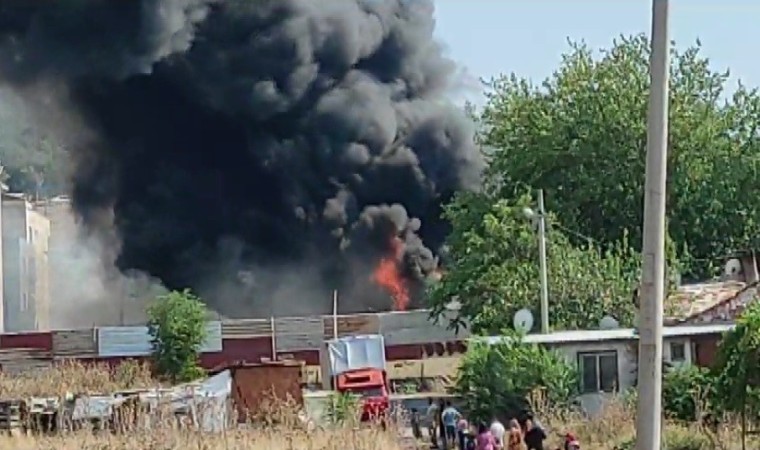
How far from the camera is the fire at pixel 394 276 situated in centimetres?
4238

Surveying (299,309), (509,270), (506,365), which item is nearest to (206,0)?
(299,309)

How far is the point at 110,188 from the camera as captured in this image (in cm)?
4344

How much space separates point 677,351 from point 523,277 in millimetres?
7489

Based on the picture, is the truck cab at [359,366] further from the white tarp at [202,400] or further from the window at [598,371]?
the window at [598,371]

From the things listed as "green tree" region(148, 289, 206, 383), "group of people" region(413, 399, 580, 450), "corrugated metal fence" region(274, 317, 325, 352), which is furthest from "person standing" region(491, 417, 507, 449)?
"corrugated metal fence" region(274, 317, 325, 352)

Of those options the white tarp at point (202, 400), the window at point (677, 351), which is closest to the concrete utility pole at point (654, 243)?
the white tarp at point (202, 400)

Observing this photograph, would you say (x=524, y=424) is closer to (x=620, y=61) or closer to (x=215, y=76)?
(x=620, y=61)

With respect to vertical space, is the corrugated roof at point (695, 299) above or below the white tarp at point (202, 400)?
above

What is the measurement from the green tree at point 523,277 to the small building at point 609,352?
5.59m

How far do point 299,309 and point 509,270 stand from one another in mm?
12631

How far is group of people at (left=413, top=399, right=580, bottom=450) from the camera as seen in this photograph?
18.1 metres

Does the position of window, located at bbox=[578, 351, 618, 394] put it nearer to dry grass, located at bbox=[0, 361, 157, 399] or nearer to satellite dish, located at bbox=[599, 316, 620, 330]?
satellite dish, located at bbox=[599, 316, 620, 330]

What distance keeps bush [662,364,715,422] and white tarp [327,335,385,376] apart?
7922 mm

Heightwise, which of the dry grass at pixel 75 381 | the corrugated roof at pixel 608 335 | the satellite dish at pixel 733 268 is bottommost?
the dry grass at pixel 75 381
